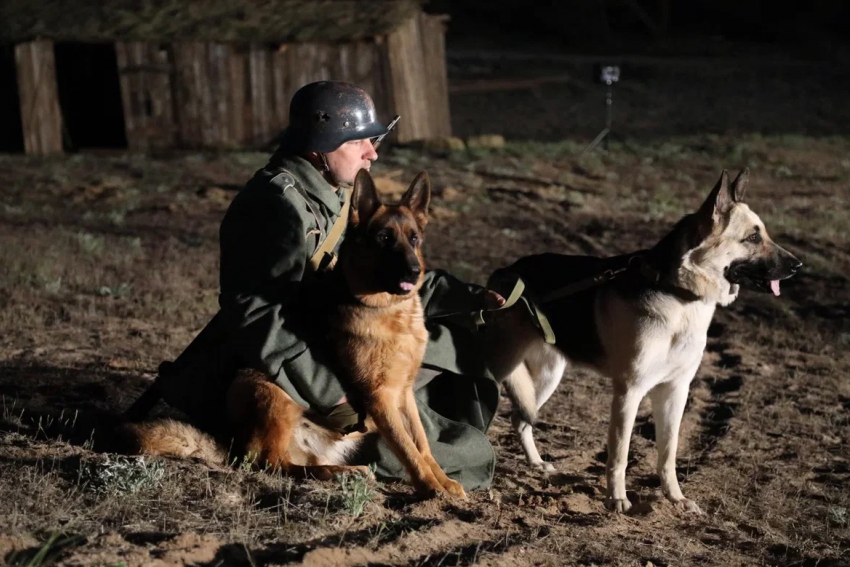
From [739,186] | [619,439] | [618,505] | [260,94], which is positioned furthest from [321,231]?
[260,94]

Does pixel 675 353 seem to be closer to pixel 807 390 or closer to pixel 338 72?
pixel 807 390

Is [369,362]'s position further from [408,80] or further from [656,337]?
[408,80]

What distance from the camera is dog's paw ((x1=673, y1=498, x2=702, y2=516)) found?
5652mm

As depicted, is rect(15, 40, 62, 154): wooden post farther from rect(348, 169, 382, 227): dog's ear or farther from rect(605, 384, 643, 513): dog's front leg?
rect(605, 384, 643, 513): dog's front leg

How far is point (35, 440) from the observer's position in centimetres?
530

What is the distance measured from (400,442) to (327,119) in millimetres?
1694

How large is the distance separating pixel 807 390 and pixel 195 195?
34.5ft

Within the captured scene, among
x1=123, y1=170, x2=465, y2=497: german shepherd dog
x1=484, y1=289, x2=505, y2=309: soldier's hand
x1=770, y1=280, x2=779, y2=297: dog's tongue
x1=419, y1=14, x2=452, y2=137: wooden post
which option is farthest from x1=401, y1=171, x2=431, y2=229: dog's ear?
x1=419, y1=14, x2=452, y2=137: wooden post

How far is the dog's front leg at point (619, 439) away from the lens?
5.66 meters

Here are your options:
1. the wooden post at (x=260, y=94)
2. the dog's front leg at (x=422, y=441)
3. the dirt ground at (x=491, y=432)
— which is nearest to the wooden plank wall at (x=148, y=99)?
the wooden post at (x=260, y=94)

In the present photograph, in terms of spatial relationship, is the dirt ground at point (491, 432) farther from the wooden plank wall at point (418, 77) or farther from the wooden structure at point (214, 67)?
the wooden plank wall at point (418, 77)

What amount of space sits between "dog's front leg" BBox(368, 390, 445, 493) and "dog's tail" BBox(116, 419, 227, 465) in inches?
34.1

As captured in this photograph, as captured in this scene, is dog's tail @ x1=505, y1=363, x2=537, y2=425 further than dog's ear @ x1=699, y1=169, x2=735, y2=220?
Yes

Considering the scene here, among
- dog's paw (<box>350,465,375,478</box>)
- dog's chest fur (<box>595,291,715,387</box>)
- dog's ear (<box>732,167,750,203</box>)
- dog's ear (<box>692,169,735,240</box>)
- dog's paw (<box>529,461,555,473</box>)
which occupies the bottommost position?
dog's paw (<box>529,461,555,473</box>)
